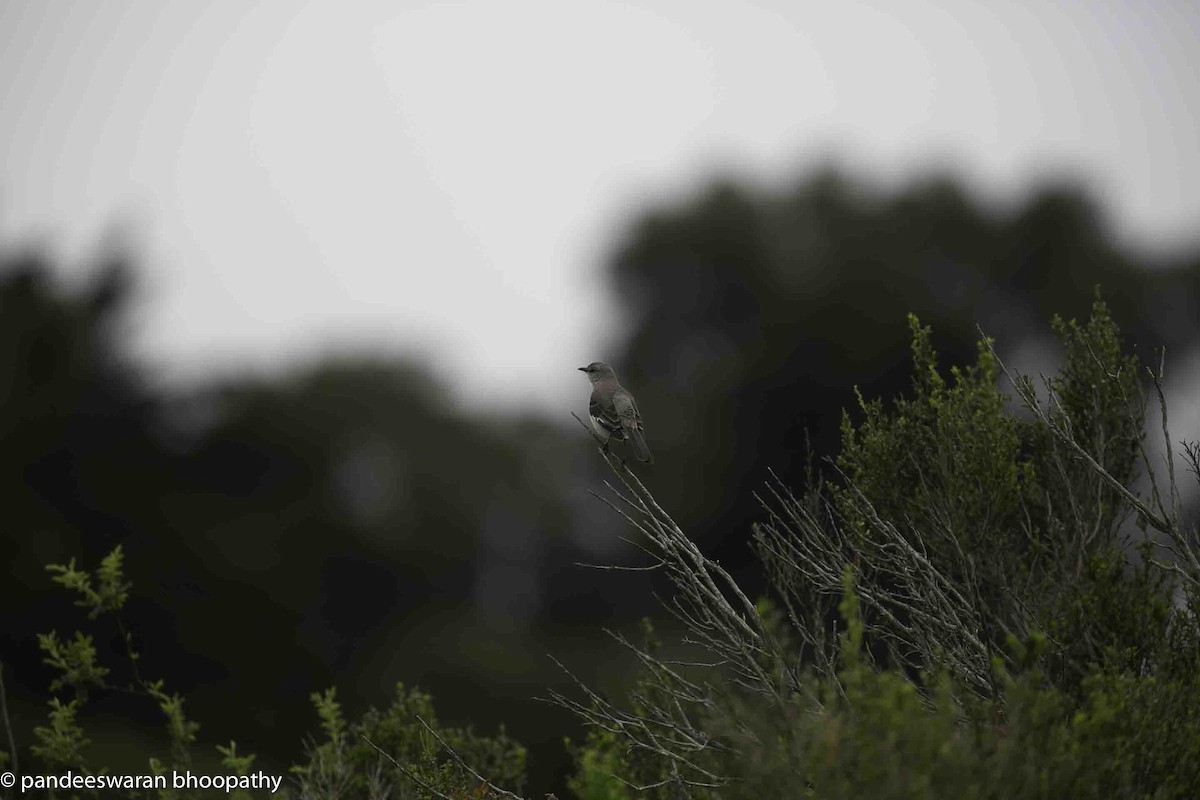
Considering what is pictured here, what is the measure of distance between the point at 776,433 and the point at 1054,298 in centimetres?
858

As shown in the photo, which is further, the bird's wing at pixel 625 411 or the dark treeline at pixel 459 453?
the dark treeline at pixel 459 453

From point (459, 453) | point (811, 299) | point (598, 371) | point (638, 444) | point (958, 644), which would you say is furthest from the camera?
→ point (459, 453)

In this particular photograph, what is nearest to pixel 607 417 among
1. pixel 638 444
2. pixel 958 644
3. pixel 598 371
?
pixel 638 444

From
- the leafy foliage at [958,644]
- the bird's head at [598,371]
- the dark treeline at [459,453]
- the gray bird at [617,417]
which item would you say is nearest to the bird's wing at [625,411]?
the gray bird at [617,417]

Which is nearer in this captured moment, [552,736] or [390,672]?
[552,736]

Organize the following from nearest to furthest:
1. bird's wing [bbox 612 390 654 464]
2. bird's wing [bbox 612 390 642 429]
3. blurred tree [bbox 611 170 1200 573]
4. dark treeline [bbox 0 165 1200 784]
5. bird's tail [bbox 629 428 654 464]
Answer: bird's tail [bbox 629 428 654 464]
bird's wing [bbox 612 390 654 464]
bird's wing [bbox 612 390 642 429]
dark treeline [bbox 0 165 1200 784]
blurred tree [bbox 611 170 1200 573]

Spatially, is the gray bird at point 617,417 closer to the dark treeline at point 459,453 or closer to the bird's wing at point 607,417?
the bird's wing at point 607,417

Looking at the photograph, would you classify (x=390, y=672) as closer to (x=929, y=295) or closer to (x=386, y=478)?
(x=386, y=478)

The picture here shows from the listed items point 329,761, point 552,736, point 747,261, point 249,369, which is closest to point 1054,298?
point 747,261

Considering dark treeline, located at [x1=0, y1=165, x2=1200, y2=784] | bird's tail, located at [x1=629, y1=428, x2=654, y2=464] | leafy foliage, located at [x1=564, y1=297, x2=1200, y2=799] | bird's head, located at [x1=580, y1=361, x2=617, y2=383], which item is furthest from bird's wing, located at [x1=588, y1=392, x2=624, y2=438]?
dark treeline, located at [x1=0, y1=165, x2=1200, y2=784]

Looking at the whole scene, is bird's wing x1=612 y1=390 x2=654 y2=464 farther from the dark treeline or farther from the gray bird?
the dark treeline

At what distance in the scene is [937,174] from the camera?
1166 inches

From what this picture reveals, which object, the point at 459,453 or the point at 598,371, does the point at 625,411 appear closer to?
the point at 598,371

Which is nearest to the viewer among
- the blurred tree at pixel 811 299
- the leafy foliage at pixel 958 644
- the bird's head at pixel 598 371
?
the leafy foliage at pixel 958 644
